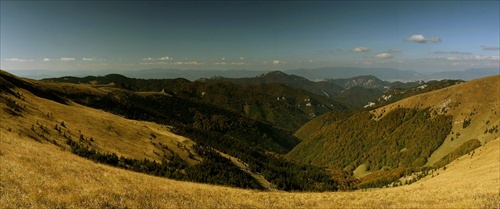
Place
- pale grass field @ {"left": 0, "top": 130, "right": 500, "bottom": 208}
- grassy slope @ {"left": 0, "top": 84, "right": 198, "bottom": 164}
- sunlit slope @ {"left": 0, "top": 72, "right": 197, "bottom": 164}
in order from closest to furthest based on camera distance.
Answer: pale grass field @ {"left": 0, "top": 130, "right": 500, "bottom": 208} → sunlit slope @ {"left": 0, "top": 72, "right": 197, "bottom": 164} → grassy slope @ {"left": 0, "top": 84, "right": 198, "bottom": 164}

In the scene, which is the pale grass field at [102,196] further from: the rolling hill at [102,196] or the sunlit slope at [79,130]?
the sunlit slope at [79,130]

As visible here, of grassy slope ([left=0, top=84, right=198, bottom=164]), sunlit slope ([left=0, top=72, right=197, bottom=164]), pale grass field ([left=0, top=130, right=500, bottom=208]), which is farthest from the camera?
grassy slope ([left=0, top=84, right=198, bottom=164])

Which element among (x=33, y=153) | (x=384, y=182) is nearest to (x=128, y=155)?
(x=33, y=153)

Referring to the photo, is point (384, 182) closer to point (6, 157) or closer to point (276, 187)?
point (276, 187)

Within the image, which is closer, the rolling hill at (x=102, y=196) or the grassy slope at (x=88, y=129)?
the rolling hill at (x=102, y=196)

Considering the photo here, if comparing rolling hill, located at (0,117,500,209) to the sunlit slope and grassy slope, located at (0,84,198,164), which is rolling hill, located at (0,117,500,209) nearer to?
the sunlit slope

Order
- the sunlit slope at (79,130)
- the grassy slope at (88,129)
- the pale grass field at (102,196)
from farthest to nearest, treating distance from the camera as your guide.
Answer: the grassy slope at (88,129), the sunlit slope at (79,130), the pale grass field at (102,196)

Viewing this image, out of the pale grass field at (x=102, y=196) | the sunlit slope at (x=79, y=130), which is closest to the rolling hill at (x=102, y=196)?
the pale grass field at (x=102, y=196)

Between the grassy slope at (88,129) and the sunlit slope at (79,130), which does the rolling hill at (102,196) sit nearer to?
the sunlit slope at (79,130)

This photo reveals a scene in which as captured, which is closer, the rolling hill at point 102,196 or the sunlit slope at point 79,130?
the rolling hill at point 102,196

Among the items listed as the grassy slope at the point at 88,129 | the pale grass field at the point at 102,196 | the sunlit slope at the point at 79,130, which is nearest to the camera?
the pale grass field at the point at 102,196

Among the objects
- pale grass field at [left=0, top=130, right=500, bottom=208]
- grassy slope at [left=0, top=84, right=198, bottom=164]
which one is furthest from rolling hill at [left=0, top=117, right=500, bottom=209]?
grassy slope at [left=0, top=84, right=198, bottom=164]

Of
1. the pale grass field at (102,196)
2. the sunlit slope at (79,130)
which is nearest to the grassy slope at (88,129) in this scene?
the sunlit slope at (79,130)

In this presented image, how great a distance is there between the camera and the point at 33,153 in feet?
109
